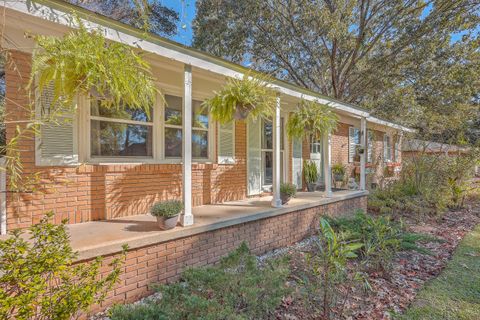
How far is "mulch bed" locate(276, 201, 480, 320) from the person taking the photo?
9.20ft

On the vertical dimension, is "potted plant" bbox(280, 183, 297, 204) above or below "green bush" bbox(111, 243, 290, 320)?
above

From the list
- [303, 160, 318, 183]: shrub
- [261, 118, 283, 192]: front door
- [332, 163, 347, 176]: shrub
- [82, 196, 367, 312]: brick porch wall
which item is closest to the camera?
[82, 196, 367, 312]: brick porch wall

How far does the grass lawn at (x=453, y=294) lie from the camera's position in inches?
113

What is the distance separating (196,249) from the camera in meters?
3.63

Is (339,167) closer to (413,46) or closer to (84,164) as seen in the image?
(413,46)

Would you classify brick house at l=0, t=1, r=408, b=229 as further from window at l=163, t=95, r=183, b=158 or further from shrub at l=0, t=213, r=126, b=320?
shrub at l=0, t=213, r=126, b=320

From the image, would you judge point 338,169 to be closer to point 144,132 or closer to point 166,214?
point 144,132

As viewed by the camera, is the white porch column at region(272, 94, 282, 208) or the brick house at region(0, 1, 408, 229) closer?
the brick house at region(0, 1, 408, 229)

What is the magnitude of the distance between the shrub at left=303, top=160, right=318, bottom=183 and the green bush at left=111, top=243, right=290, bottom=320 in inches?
197

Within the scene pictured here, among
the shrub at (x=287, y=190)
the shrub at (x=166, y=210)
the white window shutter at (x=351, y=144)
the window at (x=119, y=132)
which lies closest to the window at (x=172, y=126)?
the window at (x=119, y=132)

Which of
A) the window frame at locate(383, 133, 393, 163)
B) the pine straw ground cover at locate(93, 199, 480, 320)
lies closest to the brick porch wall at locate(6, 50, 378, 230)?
the pine straw ground cover at locate(93, 199, 480, 320)

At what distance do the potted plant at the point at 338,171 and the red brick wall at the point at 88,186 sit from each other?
17.3ft

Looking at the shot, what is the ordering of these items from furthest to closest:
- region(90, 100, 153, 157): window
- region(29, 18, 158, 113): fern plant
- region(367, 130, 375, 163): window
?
region(367, 130, 375, 163): window, region(90, 100, 153, 157): window, region(29, 18, 158, 113): fern plant

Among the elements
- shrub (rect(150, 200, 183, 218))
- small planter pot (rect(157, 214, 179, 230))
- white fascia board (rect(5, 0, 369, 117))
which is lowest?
small planter pot (rect(157, 214, 179, 230))
